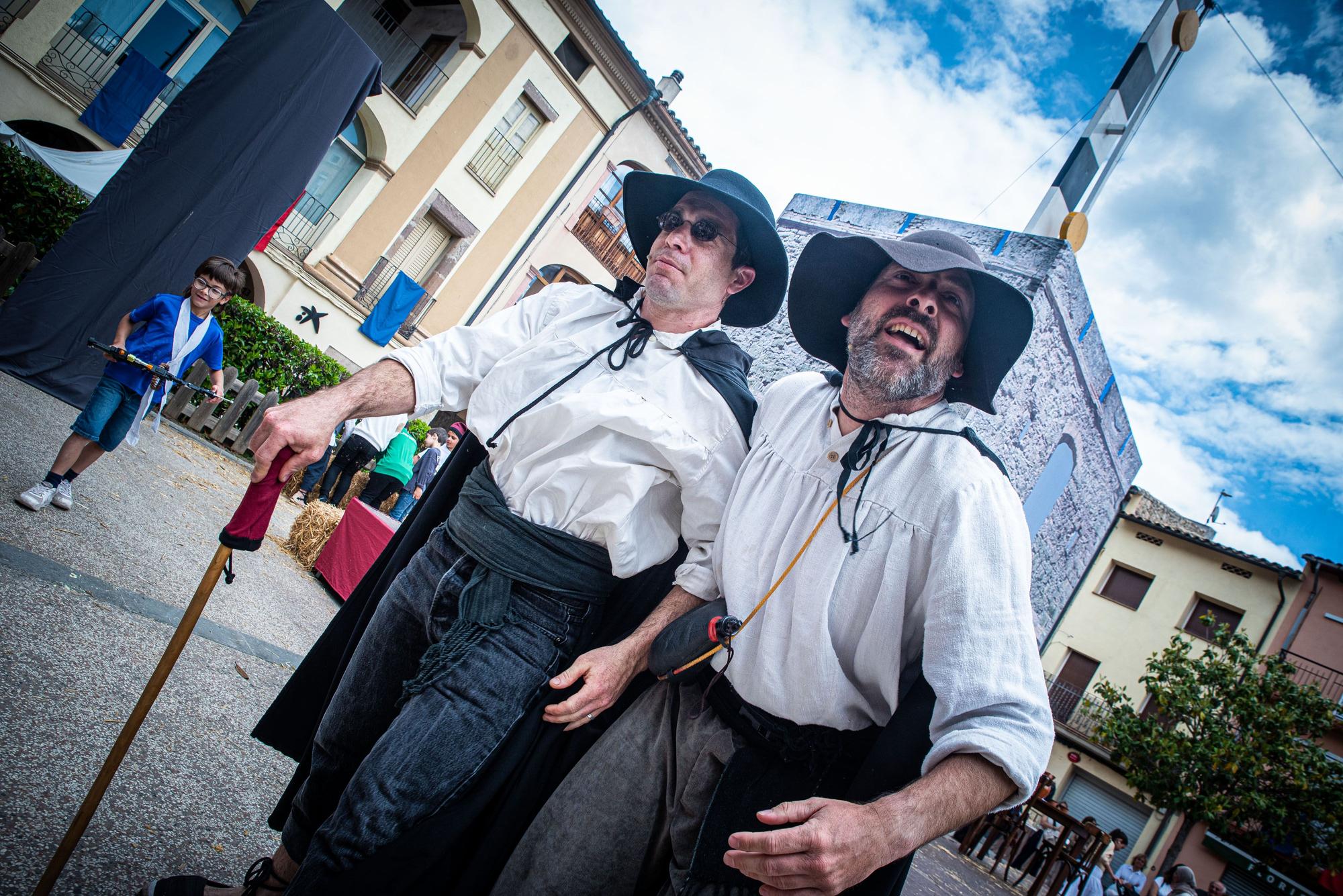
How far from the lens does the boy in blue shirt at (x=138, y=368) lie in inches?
149

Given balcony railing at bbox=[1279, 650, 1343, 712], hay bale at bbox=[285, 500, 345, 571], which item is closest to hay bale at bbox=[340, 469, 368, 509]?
hay bale at bbox=[285, 500, 345, 571]

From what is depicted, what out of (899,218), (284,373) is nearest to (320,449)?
(899,218)

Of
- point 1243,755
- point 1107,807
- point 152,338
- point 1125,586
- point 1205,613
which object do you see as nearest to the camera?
point 152,338

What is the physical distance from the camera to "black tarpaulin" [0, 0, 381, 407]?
6453mm

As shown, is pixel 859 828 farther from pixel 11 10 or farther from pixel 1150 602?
pixel 1150 602

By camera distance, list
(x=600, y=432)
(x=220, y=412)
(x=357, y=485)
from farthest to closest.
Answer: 1. (x=357, y=485)
2. (x=220, y=412)
3. (x=600, y=432)

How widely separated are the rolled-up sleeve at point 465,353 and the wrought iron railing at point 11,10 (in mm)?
17074

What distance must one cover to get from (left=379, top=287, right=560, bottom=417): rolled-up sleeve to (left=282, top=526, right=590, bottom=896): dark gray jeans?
15.4 inches

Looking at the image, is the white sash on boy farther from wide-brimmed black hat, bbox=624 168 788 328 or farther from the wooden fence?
the wooden fence

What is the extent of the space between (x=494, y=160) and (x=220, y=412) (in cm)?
1108

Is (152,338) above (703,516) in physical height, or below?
below

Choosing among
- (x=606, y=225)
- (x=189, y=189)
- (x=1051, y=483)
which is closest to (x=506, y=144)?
(x=606, y=225)

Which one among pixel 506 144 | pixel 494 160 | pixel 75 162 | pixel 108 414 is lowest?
pixel 108 414

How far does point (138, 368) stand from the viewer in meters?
4.13
